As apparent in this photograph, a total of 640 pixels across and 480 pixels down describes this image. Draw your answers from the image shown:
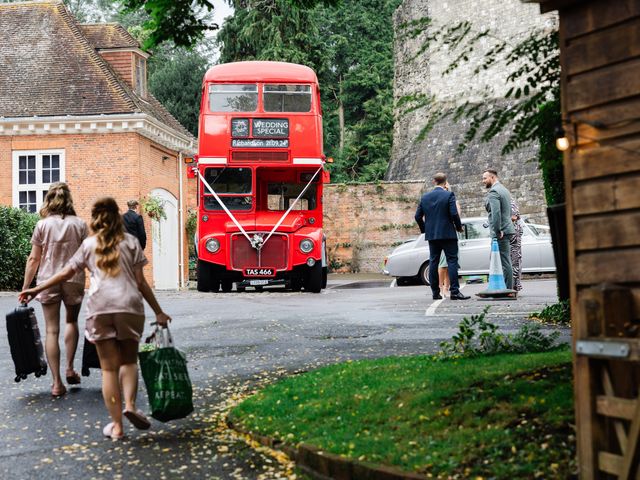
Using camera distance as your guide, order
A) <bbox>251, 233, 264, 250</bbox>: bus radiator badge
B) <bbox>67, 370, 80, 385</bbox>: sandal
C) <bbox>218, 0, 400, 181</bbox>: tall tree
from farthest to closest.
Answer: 1. <bbox>218, 0, 400, 181</bbox>: tall tree
2. <bbox>251, 233, 264, 250</bbox>: bus radiator badge
3. <bbox>67, 370, 80, 385</bbox>: sandal

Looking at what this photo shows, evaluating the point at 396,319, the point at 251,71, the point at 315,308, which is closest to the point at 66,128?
the point at 251,71

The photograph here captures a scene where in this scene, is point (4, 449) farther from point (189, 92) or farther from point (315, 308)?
point (189, 92)

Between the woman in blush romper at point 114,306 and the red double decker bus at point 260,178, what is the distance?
14.0 m

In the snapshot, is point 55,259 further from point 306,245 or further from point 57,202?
point 306,245

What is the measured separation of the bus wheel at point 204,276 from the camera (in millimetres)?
21781

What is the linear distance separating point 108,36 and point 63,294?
26.4 m

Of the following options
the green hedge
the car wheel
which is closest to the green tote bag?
the car wheel

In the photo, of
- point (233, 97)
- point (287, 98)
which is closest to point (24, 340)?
point (233, 97)

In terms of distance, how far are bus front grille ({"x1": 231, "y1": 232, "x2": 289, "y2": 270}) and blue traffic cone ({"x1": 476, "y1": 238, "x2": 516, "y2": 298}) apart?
5.69 metres

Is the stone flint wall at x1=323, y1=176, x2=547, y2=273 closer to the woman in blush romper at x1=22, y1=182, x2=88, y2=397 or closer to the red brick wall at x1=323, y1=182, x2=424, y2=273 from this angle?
the red brick wall at x1=323, y1=182, x2=424, y2=273

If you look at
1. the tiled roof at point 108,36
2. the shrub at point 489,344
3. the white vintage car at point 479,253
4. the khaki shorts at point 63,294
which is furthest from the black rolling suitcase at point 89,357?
the tiled roof at point 108,36

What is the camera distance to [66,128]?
30.2 m

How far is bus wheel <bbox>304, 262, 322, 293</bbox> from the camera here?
841 inches

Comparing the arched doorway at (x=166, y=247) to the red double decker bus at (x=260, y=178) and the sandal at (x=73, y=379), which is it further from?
the sandal at (x=73, y=379)
